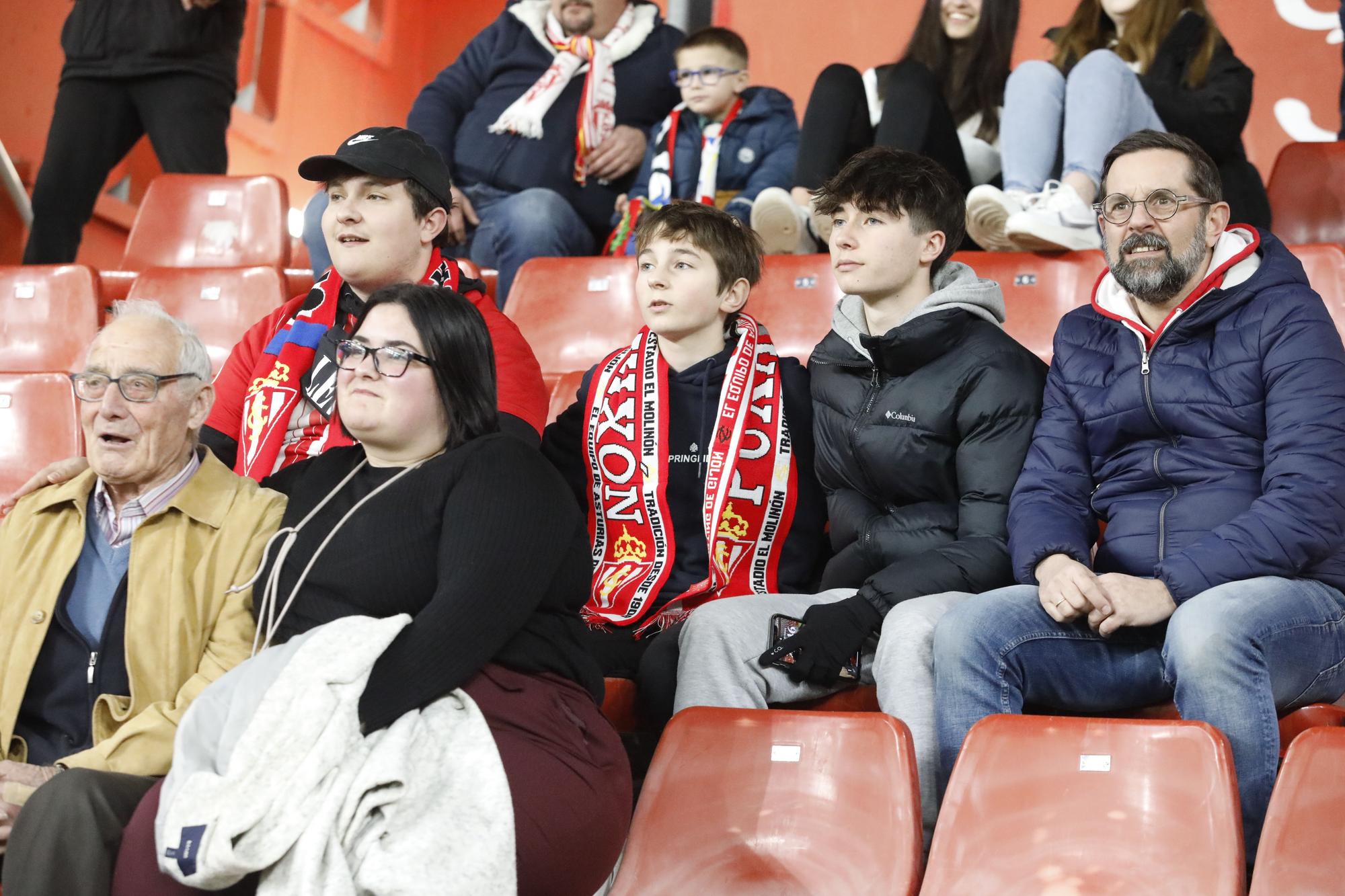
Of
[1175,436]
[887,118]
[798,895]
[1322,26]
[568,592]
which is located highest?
[1322,26]

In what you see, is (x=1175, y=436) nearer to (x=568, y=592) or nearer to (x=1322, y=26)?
(x=568, y=592)

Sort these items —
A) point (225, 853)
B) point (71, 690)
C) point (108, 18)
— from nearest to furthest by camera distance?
point (225, 853) → point (71, 690) → point (108, 18)

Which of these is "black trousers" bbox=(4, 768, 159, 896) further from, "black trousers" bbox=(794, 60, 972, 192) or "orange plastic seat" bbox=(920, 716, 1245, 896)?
"black trousers" bbox=(794, 60, 972, 192)

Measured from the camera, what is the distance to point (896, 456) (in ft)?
8.27

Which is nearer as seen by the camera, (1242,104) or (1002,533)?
(1002,533)

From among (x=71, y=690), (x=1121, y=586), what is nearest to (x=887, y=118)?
(x=1121, y=586)

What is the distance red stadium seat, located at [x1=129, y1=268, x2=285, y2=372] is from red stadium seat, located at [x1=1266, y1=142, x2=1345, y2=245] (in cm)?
256

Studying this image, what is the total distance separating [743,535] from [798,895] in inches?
32.5

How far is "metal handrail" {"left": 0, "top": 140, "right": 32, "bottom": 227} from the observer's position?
213 inches

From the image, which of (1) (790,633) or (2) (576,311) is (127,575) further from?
(2) (576,311)

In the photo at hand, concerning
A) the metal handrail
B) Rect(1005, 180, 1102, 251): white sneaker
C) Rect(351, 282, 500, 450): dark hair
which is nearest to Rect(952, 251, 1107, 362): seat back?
Rect(1005, 180, 1102, 251): white sneaker

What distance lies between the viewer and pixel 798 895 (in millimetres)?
1924

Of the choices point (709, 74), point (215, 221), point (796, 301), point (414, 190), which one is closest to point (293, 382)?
point (414, 190)

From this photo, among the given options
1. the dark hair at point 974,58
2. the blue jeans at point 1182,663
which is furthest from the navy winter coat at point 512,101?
the blue jeans at point 1182,663
